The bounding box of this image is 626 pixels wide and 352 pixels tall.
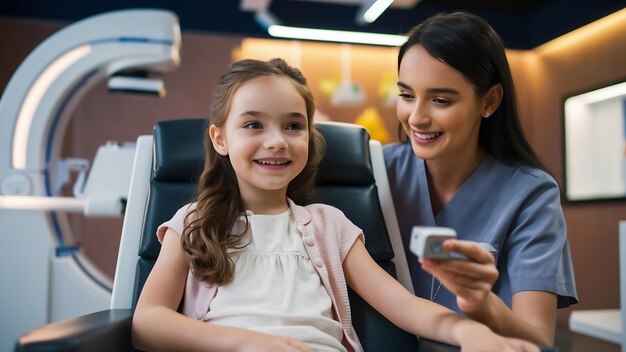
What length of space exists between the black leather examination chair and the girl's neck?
0.44 ft

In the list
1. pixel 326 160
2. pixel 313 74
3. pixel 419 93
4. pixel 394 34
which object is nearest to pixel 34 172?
pixel 326 160

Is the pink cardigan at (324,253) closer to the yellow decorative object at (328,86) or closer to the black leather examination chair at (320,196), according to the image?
the black leather examination chair at (320,196)

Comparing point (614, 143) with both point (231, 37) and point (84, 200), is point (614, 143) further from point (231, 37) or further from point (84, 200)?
point (84, 200)

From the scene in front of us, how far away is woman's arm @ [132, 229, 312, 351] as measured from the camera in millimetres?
967

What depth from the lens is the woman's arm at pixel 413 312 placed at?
92 cm

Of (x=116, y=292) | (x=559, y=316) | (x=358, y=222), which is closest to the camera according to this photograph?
(x=116, y=292)

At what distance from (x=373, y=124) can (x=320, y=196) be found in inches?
117

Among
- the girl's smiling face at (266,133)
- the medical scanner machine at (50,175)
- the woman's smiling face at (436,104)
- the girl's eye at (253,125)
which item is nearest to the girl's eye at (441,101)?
the woman's smiling face at (436,104)

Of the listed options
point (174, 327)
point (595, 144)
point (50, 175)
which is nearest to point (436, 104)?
point (174, 327)

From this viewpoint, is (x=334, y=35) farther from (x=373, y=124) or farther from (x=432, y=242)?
(x=432, y=242)

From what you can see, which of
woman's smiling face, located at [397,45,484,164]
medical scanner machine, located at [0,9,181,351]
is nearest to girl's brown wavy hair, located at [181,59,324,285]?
woman's smiling face, located at [397,45,484,164]

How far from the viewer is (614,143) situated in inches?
162

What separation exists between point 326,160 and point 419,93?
0.98ft

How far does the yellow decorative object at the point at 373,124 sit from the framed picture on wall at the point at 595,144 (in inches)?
56.9
